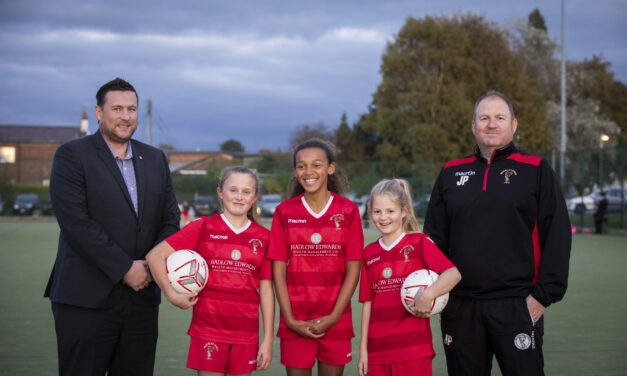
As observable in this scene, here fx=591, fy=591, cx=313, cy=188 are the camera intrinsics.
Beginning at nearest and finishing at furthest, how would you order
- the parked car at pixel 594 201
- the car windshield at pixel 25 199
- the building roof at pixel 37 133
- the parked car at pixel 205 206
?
the parked car at pixel 594 201
the parked car at pixel 205 206
the car windshield at pixel 25 199
the building roof at pixel 37 133

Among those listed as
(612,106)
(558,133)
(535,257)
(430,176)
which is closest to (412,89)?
(430,176)

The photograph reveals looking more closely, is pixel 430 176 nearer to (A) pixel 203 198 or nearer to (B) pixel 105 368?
(A) pixel 203 198

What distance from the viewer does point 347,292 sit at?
3.20 meters

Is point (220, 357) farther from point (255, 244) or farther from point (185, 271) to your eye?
point (255, 244)

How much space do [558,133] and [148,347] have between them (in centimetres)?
3530

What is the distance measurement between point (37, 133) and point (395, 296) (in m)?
61.5

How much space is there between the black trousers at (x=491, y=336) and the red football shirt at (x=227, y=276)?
3.48 ft

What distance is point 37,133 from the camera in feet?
190

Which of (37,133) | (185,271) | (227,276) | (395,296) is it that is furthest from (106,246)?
(37,133)

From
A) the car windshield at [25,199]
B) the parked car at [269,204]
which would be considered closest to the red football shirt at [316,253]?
the parked car at [269,204]

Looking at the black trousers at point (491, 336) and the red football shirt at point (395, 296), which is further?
the red football shirt at point (395, 296)

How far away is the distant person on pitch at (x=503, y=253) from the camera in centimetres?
302

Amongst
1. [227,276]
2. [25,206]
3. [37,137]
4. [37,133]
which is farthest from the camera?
[37,133]

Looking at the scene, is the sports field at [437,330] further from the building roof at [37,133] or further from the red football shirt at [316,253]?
the building roof at [37,133]
